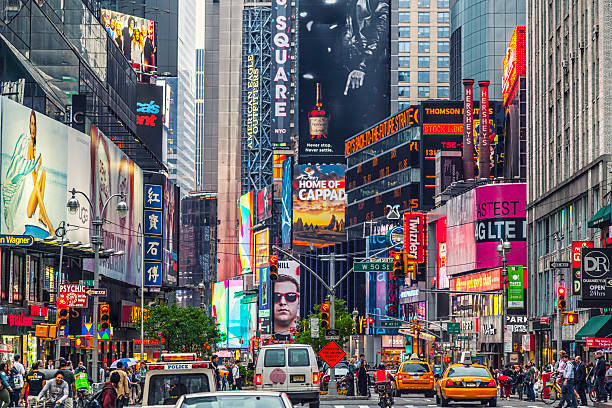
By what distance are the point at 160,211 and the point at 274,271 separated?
70.3m

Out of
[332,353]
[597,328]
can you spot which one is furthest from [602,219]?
[332,353]

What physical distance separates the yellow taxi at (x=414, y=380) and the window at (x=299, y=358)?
20.2 m

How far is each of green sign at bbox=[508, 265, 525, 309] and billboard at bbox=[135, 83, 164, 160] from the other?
249ft

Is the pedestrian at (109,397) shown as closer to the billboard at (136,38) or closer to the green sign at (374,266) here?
the green sign at (374,266)

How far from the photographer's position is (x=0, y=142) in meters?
62.6

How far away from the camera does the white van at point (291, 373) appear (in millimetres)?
35969

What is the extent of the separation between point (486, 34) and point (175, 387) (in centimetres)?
15048

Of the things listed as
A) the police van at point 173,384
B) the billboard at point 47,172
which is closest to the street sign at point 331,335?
the billboard at point 47,172

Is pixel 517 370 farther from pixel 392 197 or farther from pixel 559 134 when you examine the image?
pixel 392 197

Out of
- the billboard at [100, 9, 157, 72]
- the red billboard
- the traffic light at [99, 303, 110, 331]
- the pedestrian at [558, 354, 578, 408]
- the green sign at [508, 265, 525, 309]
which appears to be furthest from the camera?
the billboard at [100, 9, 157, 72]

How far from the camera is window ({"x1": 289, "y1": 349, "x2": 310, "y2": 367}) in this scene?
119 ft

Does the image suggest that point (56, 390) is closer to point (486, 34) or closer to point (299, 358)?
point (299, 358)

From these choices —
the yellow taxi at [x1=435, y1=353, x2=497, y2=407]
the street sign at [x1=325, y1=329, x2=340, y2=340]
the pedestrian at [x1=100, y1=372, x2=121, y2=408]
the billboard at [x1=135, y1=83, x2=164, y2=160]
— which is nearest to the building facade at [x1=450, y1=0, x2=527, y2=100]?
the billboard at [x1=135, y1=83, x2=164, y2=160]

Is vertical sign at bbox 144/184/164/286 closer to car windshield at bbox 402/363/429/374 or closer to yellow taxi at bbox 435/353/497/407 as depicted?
car windshield at bbox 402/363/429/374
